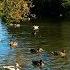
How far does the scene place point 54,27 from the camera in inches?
2749

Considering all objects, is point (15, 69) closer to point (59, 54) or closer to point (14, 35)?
point (59, 54)

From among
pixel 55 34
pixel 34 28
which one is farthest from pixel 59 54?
pixel 34 28

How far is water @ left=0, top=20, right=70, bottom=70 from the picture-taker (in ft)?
132

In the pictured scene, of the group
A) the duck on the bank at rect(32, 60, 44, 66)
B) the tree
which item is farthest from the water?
the tree

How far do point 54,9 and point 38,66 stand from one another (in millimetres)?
53446

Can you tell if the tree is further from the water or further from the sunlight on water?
the sunlight on water

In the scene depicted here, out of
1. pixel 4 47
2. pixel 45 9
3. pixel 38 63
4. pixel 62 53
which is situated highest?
pixel 38 63

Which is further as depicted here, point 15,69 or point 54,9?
point 54,9

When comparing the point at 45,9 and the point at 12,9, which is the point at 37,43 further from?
the point at 45,9

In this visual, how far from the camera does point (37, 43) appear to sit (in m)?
52.3

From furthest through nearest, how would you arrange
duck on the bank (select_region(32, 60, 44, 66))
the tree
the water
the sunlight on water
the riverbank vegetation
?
the riverbank vegetation → the tree → the sunlight on water → the water → duck on the bank (select_region(32, 60, 44, 66))

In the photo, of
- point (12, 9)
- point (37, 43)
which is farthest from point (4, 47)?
point (12, 9)

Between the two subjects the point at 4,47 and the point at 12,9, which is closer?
the point at 4,47

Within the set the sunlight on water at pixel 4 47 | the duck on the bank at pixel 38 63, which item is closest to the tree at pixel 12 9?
the sunlight on water at pixel 4 47
